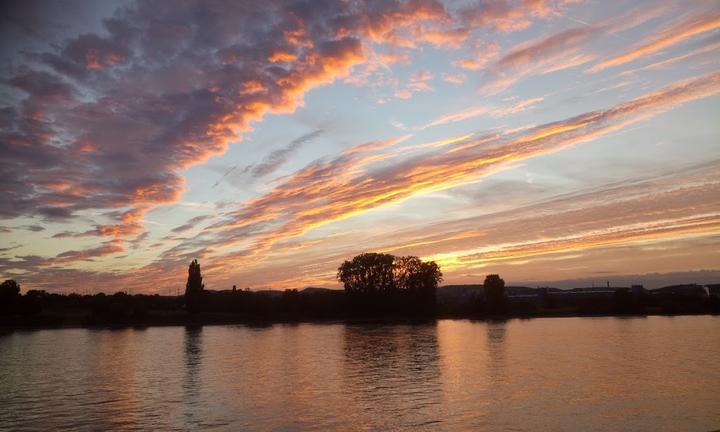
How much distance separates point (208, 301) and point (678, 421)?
18169 centimetres

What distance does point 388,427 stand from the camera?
30.8 meters

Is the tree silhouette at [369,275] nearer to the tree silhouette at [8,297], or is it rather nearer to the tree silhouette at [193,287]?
the tree silhouette at [193,287]

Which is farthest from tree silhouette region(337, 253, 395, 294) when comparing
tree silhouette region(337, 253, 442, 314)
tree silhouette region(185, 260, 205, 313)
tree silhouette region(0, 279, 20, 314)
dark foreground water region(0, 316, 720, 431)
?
dark foreground water region(0, 316, 720, 431)

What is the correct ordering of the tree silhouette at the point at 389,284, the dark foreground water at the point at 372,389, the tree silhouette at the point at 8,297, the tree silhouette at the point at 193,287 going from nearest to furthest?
the dark foreground water at the point at 372,389
the tree silhouette at the point at 8,297
the tree silhouette at the point at 193,287
the tree silhouette at the point at 389,284

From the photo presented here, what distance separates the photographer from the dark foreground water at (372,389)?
3269 centimetres

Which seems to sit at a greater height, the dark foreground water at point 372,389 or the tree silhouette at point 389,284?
the tree silhouette at point 389,284

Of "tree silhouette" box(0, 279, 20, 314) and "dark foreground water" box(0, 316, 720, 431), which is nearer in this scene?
"dark foreground water" box(0, 316, 720, 431)

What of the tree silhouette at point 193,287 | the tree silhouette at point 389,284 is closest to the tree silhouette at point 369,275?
the tree silhouette at point 389,284

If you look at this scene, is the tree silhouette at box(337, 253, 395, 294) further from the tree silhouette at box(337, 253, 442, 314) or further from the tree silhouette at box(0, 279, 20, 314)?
the tree silhouette at box(0, 279, 20, 314)

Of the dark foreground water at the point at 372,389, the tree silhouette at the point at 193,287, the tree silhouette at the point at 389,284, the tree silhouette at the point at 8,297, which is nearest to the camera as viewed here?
the dark foreground water at the point at 372,389

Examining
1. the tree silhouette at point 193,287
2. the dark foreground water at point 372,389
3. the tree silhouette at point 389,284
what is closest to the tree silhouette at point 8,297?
the tree silhouette at point 193,287

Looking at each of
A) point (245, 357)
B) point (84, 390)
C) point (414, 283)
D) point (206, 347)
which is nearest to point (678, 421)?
point (84, 390)

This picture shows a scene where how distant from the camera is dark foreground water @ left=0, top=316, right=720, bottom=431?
3269 cm

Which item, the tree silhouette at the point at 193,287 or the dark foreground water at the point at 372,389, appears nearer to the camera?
the dark foreground water at the point at 372,389
